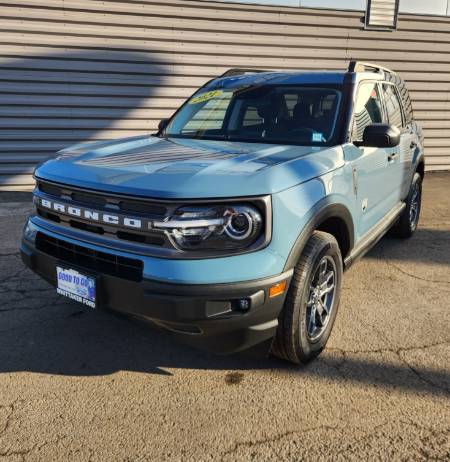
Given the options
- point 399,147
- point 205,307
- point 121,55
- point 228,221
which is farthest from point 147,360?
point 121,55

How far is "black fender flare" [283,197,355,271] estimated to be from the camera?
2.40 meters

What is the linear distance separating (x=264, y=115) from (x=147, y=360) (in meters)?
2.01

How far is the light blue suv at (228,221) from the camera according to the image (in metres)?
2.21

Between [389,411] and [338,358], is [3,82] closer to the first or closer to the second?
[338,358]

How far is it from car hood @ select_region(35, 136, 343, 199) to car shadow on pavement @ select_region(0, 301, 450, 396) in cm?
76

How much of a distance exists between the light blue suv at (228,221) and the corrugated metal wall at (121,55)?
4569 millimetres

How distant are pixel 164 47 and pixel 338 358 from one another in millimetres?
6305

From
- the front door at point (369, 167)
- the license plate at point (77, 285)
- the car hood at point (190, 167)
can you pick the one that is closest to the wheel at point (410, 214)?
the front door at point (369, 167)

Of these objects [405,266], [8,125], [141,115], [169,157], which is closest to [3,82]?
[8,125]

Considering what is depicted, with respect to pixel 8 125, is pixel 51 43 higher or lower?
higher

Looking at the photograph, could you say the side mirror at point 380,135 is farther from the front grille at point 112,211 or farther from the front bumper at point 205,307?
the front grille at point 112,211

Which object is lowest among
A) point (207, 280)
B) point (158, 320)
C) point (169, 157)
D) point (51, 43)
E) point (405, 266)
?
point (405, 266)

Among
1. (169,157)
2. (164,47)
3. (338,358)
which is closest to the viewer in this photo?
(169,157)

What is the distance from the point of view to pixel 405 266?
454 centimetres
